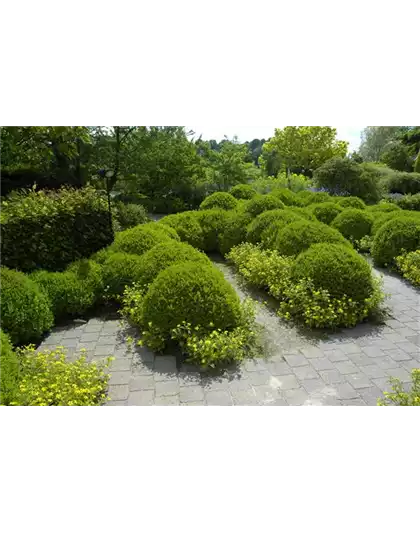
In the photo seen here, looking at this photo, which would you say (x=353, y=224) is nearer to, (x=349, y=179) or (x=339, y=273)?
(x=339, y=273)

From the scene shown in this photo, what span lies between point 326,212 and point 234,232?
2.51 metres

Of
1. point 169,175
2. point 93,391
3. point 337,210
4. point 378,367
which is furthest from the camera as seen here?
point 169,175

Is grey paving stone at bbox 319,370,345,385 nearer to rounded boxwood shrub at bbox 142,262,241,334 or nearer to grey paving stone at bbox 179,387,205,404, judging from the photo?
rounded boxwood shrub at bbox 142,262,241,334

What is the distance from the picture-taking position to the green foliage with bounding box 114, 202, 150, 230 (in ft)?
34.9

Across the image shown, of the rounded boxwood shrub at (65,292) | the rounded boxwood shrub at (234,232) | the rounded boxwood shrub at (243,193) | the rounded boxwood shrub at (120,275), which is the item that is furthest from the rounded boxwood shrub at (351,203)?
the rounded boxwood shrub at (65,292)

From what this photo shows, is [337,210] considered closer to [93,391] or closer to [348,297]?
[348,297]

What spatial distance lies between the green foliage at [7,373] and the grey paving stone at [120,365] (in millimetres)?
1003

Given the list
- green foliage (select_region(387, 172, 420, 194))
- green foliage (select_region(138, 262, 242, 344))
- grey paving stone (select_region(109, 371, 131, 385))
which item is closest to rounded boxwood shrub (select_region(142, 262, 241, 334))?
green foliage (select_region(138, 262, 242, 344))

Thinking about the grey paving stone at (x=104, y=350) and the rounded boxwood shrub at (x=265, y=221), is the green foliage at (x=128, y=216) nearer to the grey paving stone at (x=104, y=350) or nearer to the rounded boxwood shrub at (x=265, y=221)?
the rounded boxwood shrub at (x=265, y=221)

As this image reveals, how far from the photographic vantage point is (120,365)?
433 centimetres

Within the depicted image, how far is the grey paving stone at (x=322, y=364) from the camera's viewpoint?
4.25 meters

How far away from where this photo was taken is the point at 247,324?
4.89 meters
